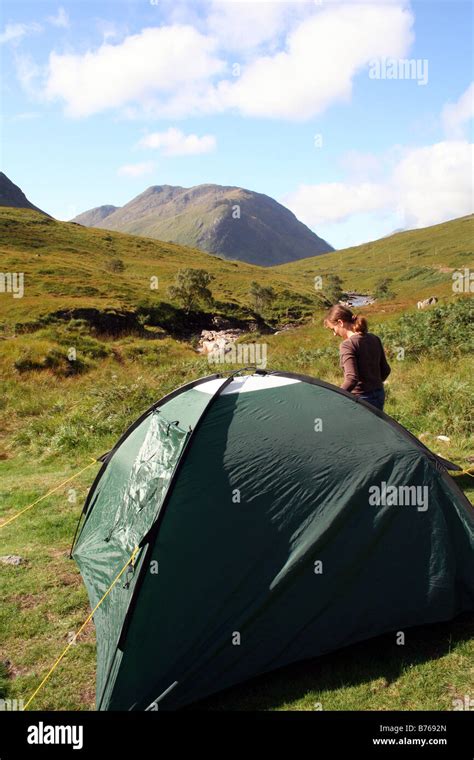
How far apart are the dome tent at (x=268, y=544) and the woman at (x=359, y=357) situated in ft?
3.69

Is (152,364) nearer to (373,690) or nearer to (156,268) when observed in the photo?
(373,690)

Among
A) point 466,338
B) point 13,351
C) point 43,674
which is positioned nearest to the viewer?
point 43,674

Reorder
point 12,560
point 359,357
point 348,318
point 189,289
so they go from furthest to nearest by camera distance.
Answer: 1. point 189,289
2. point 12,560
3. point 348,318
4. point 359,357

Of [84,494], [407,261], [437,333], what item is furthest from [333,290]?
[84,494]

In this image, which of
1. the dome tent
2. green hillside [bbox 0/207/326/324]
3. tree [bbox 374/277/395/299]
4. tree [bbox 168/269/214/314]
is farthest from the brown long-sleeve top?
tree [bbox 374/277/395/299]

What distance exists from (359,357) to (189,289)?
5804 centimetres

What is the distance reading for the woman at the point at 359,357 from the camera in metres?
7.05

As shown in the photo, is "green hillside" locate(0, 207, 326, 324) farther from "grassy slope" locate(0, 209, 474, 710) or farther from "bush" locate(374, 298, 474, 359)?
"bush" locate(374, 298, 474, 359)

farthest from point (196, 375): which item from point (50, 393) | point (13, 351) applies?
point (13, 351)

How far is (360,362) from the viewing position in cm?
707

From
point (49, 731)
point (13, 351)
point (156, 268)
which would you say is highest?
point (156, 268)

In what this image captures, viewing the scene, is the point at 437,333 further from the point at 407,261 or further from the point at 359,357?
the point at 407,261

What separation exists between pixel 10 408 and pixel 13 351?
Answer: 299 inches

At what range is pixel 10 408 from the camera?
18094mm
